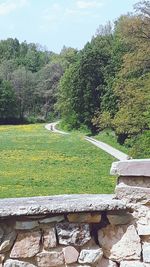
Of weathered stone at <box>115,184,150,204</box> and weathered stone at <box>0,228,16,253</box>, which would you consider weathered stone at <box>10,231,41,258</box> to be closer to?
weathered stone at <box>0,228,16,253</box>

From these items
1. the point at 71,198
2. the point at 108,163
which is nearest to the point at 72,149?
the point at 108,163

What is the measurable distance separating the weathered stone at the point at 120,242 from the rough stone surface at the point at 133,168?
0.35 metres

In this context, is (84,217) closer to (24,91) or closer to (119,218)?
(119,218)

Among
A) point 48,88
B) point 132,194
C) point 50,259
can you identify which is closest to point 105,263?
point 50,259

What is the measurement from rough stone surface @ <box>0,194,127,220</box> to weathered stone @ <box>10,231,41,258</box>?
0.14 meters

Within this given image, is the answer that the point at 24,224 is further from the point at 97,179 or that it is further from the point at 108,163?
the point at 108,163

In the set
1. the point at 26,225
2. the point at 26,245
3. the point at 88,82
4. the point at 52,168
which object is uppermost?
the point at 88,82

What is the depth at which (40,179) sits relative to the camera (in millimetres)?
18922

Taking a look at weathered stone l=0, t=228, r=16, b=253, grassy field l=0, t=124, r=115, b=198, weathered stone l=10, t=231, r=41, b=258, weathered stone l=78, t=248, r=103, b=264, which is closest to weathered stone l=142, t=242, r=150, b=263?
weathered stone l=78, t=248, r=103, b=264

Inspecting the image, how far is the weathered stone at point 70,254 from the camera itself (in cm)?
330

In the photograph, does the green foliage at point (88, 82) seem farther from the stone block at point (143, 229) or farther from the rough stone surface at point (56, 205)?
the stone block at point (143, 229)

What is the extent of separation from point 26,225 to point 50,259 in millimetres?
271

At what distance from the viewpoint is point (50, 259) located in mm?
3303

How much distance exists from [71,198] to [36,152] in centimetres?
2688
